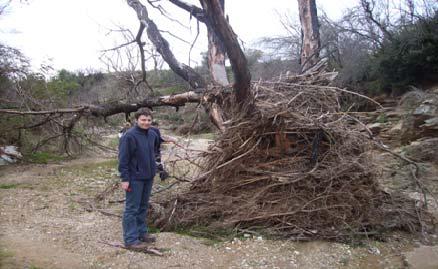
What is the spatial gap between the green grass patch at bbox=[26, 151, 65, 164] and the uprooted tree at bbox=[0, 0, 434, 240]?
18.3 ft

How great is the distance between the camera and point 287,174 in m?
5.51

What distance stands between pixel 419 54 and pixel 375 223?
972 centimetres

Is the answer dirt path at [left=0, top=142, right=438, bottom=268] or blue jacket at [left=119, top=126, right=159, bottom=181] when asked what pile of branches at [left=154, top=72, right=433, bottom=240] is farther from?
blue jacket at [left=119, top=126, right=159, bottom=181]

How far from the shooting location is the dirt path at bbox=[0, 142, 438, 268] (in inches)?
165

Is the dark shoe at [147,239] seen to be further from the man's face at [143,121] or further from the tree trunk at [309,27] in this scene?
the tree trunk at [309,27]

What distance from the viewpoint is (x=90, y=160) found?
10766 mm

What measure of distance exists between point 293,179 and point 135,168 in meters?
2.15

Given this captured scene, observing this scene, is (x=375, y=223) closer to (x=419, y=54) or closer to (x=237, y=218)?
Answer: (x=237, y=218)

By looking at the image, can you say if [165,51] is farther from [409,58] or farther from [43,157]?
[409,58]

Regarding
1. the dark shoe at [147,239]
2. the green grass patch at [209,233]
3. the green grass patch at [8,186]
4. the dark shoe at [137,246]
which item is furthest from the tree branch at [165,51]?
the dark shoe at [137,246]

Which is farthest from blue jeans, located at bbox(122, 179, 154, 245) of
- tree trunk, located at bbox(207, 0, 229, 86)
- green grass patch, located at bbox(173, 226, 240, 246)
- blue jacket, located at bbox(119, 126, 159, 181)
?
tree trunk, located at bbox(207, 0, 229, 86)

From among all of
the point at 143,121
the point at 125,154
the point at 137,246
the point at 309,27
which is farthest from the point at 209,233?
the point at 309,27

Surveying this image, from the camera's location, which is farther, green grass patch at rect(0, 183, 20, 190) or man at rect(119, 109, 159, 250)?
green grass patch at rect(0, 183, 20, 190)

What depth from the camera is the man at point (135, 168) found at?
4.43 m
